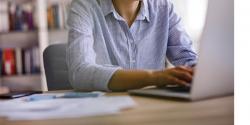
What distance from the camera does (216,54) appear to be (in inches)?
25.4

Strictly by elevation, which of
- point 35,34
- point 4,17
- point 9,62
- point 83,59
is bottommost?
point 9,62

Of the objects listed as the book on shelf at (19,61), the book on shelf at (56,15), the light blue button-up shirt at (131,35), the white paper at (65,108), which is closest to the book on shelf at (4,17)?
the book on shelf at (19,61)

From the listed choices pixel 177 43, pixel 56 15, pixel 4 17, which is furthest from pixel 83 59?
pixel 4 17

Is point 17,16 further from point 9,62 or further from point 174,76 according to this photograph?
point 174,76

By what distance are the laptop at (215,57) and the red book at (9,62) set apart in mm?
2800

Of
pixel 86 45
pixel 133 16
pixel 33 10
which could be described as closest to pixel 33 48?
pixel 33 10

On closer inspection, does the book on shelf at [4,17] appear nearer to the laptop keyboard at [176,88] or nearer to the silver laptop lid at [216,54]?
the laptop keyboard at [176,88]

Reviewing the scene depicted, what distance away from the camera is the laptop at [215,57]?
0.61m

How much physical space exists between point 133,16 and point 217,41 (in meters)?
0.79

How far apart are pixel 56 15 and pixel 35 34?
259mm

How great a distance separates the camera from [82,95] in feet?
2.61

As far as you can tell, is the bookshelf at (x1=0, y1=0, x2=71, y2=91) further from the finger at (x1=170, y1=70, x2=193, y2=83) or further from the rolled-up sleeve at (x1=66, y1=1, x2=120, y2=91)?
the finger at (x1=170, y1=70, x2=193, y2=83)

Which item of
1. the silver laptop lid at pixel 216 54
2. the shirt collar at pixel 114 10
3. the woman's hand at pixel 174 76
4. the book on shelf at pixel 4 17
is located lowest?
the woman's hand at pixel 174 76

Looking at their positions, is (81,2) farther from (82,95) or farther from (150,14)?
(82,95)
